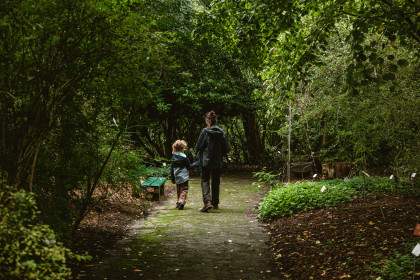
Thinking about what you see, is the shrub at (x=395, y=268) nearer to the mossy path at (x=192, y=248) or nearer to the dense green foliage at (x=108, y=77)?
the mossy path at (x=192, y=248)

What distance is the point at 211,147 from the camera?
30.1ft

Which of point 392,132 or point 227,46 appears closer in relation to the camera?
point 392,132

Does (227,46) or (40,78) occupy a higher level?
(227,46)

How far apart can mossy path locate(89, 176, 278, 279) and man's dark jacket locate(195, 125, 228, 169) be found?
120 cm

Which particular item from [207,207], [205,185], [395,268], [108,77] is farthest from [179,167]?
[395,268]

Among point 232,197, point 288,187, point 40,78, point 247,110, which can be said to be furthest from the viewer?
point 247,110

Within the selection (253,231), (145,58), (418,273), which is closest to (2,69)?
(145,58)

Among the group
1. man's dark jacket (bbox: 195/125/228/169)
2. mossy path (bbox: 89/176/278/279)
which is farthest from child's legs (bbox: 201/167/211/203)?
mossy path (bbox: 89/176/278/279)

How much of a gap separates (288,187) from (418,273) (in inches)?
218

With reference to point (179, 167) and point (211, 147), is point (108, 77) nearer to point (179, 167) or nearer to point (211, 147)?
point (211, 147)

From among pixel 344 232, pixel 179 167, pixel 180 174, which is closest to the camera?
pixel 344 232

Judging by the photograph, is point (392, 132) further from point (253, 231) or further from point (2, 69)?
point (2, 69)

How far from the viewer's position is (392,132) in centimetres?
803

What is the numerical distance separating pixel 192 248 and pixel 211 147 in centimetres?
336
